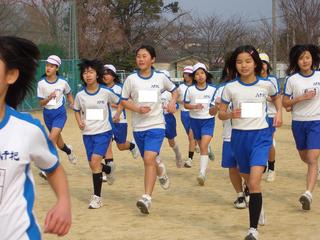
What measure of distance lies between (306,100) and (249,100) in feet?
4.71

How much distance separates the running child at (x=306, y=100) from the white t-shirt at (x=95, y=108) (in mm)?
2295

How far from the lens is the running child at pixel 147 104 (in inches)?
277

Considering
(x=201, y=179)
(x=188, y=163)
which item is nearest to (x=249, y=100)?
(x=201, y=179)

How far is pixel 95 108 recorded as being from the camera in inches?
305

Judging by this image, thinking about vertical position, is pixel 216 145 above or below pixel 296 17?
below

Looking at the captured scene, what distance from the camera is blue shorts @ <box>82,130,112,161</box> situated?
7504 mm

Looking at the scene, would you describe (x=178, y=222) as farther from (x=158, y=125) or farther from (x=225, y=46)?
(x=225, y=46)

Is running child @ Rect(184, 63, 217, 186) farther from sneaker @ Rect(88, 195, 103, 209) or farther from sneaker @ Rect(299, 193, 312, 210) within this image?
sneaker @ Rect(299, 193, 312, 210)

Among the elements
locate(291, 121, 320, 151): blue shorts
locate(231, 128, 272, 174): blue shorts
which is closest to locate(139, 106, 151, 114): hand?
locate(231, 128, 272, 174): blue shorts

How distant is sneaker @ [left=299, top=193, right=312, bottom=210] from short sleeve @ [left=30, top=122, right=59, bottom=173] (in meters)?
4.31

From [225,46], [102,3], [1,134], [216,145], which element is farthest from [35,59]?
[225,46]

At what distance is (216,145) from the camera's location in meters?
14.1

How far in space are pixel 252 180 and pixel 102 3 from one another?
36.7 m

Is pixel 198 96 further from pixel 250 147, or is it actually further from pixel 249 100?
pixel 250 147
